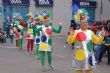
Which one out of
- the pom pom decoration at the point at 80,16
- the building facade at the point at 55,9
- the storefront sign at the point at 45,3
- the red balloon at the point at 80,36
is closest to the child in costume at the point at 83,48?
the red balloon at the point at 80,36

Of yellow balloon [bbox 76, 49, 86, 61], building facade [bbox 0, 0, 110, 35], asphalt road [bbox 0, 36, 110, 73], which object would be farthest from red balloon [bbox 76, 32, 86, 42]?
building facade [bbox 0, 0, 110, 35]

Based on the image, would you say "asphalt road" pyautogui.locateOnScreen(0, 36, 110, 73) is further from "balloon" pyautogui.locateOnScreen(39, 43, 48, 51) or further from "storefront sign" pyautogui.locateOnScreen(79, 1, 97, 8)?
"storefront sign" pyautogui.locateOnScreen(79, 1, 97, 8)

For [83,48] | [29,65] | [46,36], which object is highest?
[46,36]

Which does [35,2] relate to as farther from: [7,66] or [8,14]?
[7,66]

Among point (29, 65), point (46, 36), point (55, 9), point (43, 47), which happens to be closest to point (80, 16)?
point (43, 47)

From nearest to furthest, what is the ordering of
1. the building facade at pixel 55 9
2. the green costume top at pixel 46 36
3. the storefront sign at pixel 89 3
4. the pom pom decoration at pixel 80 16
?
the pom pom decoration at pixel 80 16 < the green costume top at pixel 46 36 < the building facade at pixel 55 9 < the storefront sign at pixel 89 3

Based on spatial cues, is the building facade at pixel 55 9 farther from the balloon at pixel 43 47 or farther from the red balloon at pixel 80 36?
the red balloon at pixel 80 36

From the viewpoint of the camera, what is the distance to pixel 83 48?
1070cm

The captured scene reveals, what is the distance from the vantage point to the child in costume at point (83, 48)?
10594 millimetres

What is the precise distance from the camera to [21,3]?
40.9m

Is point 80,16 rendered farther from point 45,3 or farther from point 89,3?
point 89,3

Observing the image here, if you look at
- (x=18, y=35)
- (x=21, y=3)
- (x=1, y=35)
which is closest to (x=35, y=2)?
(x=21, y=3)

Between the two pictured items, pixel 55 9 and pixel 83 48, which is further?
pixel 55 9

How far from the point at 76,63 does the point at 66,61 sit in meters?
6.95
